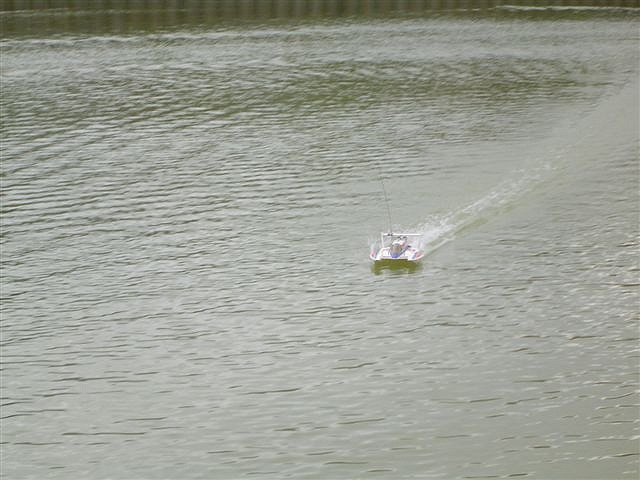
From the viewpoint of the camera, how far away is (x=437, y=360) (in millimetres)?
24891

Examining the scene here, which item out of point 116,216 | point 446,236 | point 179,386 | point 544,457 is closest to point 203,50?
point 116,216

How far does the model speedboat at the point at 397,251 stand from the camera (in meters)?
29.4

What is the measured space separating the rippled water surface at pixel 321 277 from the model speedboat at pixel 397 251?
47cm

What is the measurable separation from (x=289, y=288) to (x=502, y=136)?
15.7 metres

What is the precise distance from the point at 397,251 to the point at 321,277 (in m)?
2.29

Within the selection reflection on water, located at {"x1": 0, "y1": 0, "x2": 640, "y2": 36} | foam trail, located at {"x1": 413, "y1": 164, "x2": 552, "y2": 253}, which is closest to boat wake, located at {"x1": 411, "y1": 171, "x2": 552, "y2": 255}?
foam trail, located at {"x1": 413, "y1": 164, "x2": 552, "y2": 253}

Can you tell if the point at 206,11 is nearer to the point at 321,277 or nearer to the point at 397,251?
the point at 397,251

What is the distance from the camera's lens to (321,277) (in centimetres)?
2920

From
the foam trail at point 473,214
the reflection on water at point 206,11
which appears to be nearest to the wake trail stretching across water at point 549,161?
the foam trail at point 473,214

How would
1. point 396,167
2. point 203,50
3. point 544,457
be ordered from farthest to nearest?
point 203,50
point 396,167
point 544,457

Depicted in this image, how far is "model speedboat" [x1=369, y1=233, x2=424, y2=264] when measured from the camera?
2941 centimetres

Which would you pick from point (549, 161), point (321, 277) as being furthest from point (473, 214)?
point (549, 161)

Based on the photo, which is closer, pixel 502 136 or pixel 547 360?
pixel 547 360

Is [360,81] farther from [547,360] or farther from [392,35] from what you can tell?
[547,360]
